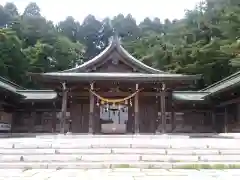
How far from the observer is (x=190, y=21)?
1981 inches

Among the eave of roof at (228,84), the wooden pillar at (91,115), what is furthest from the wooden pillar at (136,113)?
the eave of roof at (228,84)

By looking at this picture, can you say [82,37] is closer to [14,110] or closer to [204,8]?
[204,8]

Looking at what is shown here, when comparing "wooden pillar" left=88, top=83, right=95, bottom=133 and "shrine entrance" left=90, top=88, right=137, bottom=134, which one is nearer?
"wooden pillar" left=88, top=83, right=95, bottom=133

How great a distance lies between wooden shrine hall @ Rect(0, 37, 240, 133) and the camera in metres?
19.6

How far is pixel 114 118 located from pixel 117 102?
149cm

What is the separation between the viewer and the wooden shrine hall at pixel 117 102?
1956cm

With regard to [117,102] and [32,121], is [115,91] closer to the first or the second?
[117,102]
